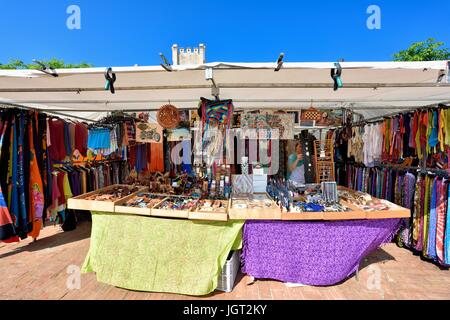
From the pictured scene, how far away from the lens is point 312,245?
2533 millimetres

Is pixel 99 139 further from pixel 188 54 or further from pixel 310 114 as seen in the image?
pixel 188 54

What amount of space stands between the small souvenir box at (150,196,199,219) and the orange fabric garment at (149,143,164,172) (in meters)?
1.59

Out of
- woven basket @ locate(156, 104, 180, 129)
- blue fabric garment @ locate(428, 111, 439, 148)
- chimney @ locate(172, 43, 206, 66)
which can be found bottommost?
blue fabric garment @ locate(428, 111, 439, 148)

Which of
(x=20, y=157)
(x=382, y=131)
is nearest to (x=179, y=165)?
(x=20, y=157)

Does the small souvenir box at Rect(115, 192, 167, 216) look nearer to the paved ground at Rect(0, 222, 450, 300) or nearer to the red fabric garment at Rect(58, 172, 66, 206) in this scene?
the paved ground at Rect(0, 222, 450, 300)

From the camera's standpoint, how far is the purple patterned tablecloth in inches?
99.3

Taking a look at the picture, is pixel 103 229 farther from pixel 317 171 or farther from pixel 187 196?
pixel 317 171

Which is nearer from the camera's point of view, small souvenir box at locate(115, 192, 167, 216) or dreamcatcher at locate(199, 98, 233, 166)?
small souvenir box at locate(115, 192, 167, 216)

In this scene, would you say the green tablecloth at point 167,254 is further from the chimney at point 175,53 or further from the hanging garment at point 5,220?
the chimney at point 175,53

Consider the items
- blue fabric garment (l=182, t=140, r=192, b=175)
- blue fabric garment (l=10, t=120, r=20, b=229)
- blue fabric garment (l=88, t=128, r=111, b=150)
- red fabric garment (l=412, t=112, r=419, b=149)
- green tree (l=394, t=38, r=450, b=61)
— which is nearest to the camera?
blue fabric garment (l=10, t=120, r=20, b=229)

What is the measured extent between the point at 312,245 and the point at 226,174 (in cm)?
151

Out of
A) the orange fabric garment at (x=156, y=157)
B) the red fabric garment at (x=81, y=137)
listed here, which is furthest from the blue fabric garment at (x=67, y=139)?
the orange fabric garment at (x=156, y=157)

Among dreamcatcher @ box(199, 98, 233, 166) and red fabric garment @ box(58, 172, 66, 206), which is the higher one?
dreamcatcher @ box(199, 98, 233, 166)

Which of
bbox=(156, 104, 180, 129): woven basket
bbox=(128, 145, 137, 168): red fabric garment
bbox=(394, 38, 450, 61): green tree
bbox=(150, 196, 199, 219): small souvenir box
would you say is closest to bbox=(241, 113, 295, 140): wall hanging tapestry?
bbox=(156, 104, 180, 129): woven basket
